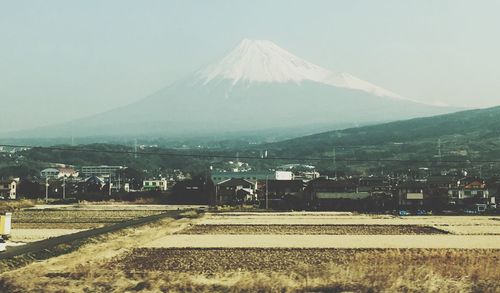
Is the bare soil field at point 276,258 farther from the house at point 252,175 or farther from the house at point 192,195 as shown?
the house at point 252,175

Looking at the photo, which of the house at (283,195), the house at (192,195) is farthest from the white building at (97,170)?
the house at (192,195)

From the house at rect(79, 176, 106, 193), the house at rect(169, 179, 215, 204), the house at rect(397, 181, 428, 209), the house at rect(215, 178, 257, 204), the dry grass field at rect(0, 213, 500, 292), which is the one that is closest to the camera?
the dry grass field at rect(0, 213, 500, 292)

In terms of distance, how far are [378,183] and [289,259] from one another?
46463mm

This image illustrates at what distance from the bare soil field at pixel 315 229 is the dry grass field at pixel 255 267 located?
0.32m

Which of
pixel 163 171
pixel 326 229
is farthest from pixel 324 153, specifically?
pixel 326 229

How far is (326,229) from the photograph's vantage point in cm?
2700

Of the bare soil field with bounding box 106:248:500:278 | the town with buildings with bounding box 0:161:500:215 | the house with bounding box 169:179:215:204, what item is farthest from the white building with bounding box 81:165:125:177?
the bare soil field with bounding box 106:248:500:278

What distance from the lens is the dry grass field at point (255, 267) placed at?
1073cm

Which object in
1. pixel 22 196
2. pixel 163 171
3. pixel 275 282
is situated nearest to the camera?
pixel 275 282

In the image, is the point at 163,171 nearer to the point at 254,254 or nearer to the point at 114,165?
the point at 114,165

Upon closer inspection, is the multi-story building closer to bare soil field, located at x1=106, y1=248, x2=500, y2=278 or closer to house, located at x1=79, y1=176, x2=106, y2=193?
house, located at x1=79, y1=176, x2=106, y2=193

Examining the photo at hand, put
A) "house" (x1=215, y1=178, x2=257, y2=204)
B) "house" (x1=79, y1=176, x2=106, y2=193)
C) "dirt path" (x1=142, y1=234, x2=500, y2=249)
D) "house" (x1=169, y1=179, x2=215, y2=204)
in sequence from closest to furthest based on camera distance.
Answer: "dirt path" (x1=142, y1=234, x2=500, y2=249) → "house" (x1=169, y1=179, x2=215, y2=204) → "house" (x1=215, y1=178, x2=257, y2=204) → "house" (x1=79, y1=176, x2=106, y2=193)

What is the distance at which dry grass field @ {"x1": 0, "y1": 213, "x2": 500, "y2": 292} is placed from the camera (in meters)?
10.7

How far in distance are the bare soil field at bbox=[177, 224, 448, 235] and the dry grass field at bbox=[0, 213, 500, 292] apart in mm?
318
